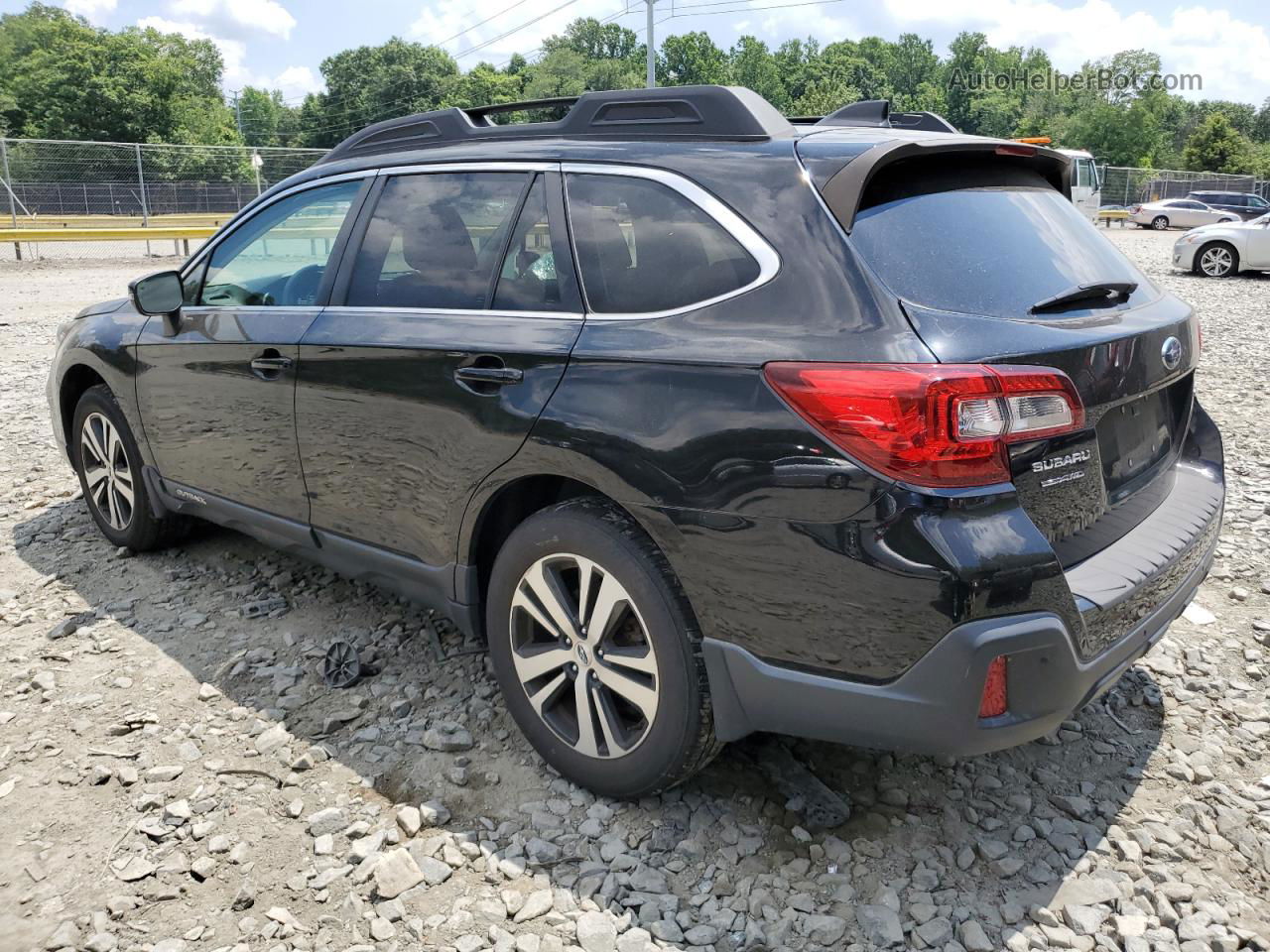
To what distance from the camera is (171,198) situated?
2569 cm

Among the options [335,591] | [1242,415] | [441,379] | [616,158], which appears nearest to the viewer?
[616,158]

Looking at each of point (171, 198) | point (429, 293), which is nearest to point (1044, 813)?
point (429, 293)

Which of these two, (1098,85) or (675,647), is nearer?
(675,647)

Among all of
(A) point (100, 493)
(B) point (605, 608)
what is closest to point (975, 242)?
(B) point (605, 608)

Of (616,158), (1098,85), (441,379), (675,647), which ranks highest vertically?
(1098,85)

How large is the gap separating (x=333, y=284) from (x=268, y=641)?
1.43m

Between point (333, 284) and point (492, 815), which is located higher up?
point (333, 284)

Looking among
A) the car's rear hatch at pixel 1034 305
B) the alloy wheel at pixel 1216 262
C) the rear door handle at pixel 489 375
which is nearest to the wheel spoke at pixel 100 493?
the rear door handle at pixel 489 375

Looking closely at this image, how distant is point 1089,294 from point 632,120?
4.41ft

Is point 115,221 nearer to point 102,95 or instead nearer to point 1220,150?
point 102,95

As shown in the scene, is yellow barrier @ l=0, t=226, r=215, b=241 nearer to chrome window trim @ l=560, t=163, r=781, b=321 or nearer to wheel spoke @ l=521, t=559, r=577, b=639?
chrome window trim @ l=560, t=163, r=781, b=321

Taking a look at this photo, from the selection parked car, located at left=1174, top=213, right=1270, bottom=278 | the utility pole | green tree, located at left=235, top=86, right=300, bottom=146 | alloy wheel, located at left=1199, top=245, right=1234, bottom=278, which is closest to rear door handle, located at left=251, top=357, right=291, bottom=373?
parked car, located at left=1174, top=213, right=1270, bottom=278

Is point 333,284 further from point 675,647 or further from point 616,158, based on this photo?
point 675,647

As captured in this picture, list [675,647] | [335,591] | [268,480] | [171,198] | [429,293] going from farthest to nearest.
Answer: [171,198] < [335,591] < [268,480] < [429,293] < [675,647]
